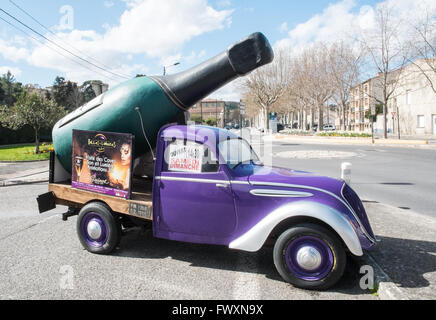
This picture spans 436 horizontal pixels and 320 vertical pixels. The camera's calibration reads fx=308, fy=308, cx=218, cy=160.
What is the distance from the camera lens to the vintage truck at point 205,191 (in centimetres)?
334

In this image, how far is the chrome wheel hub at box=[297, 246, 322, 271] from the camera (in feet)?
10.8

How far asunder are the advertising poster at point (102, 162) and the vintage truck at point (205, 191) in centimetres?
5

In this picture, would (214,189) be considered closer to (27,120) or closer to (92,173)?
(92,173)

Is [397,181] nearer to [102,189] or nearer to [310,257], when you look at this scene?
[310,257]

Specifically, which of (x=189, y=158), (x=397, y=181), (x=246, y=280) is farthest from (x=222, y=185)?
(x=397, y=181)

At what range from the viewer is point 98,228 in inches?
168

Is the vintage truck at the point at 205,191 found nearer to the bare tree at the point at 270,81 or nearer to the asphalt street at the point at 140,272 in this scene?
the asphalt street at the point at 140,272

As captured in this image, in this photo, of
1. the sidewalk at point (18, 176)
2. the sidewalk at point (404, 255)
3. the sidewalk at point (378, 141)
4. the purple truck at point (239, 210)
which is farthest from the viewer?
the sidewalk at point (378, 141)

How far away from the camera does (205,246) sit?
4645mm

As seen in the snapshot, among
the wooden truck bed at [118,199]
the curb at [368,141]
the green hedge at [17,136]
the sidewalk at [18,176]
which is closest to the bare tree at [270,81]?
the curb at [368,141]

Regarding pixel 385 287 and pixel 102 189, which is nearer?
pixel 385 287

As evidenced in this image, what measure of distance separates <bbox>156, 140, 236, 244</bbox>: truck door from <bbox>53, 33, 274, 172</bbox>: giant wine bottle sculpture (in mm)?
730

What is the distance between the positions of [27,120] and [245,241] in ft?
64.6

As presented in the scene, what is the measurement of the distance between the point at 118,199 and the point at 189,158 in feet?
3.92
